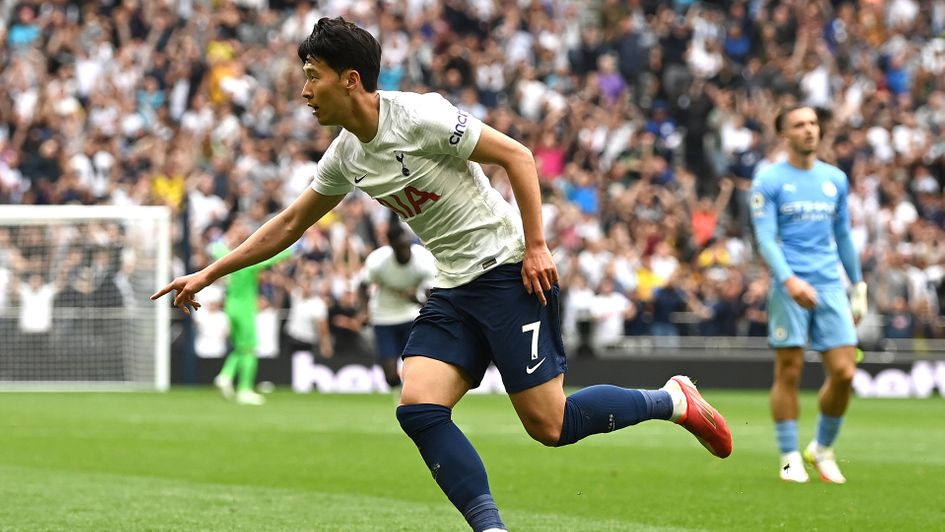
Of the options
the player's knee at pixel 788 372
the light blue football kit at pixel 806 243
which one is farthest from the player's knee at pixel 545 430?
the player's knee at pixel 788 372

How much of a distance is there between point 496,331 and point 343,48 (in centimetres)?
136

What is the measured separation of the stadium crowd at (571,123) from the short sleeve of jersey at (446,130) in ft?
57.8

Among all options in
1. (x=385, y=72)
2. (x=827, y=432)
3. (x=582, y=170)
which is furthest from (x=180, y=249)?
(x=827, y=432)

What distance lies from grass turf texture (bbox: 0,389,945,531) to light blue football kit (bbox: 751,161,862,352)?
1063 mm

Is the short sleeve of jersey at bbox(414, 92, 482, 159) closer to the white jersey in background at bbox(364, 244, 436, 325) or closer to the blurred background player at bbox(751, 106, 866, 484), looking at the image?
the blurred background player at bbox(751, 106, 866, 484)

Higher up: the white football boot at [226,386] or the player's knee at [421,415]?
the player's knee at [421,415]

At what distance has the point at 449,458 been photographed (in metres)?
6.27

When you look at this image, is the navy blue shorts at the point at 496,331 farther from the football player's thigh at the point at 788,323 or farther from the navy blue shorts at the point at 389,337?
the navy blue shorts at the point at 389,337

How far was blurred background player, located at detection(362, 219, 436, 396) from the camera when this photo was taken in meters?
17.5

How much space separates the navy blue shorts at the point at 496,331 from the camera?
646 centimetres

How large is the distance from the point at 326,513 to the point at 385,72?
61.8ft

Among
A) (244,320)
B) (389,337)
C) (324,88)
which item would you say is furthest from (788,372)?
(244,320)

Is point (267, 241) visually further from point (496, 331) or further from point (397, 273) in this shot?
point (397, 273)

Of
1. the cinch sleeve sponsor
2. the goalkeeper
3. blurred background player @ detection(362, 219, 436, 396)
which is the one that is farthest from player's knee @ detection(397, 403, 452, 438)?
the goalkeeper
